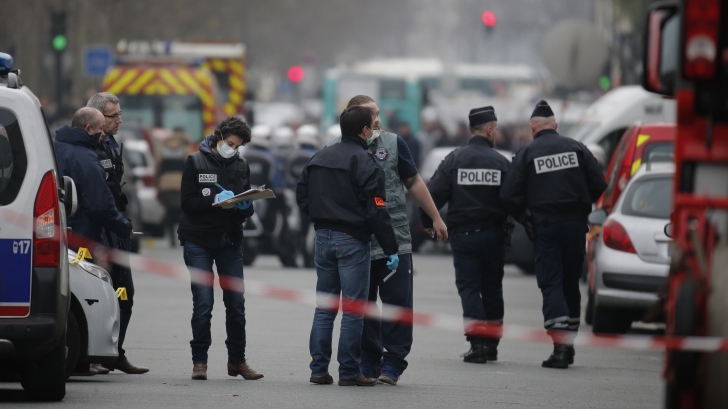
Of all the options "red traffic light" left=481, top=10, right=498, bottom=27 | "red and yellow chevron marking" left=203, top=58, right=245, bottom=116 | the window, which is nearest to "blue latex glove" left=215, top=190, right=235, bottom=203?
the window

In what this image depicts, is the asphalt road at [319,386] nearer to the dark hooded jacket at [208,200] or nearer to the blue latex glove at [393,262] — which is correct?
the blue latex glove at [393,262]

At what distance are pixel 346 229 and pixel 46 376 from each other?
6.86ft

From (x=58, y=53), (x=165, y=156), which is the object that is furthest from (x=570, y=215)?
(x=58, y=53)

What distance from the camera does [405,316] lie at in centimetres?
973

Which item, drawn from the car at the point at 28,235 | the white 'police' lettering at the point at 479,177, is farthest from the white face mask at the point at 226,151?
the white 'police' lettering at the point at 479,177

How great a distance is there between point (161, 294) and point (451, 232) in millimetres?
5912

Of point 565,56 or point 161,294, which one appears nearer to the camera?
point 161,294

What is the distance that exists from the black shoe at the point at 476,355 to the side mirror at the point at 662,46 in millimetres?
5136

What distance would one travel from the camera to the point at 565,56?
26172mm

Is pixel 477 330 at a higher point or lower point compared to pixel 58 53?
lower

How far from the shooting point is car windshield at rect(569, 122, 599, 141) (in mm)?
20781

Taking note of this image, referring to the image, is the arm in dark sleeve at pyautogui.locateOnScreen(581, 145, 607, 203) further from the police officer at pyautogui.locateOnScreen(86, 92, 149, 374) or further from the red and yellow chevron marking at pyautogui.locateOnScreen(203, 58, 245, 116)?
the red and yellow chevron marking at pyautogui.locateOnScreen(203, 58, 245, 116)

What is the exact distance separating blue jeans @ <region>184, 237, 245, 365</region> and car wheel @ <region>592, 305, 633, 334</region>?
4029 millimetres

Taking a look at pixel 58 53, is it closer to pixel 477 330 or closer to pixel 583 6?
pixel 477 330
